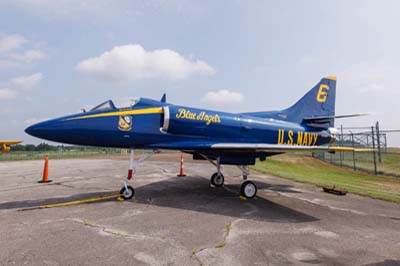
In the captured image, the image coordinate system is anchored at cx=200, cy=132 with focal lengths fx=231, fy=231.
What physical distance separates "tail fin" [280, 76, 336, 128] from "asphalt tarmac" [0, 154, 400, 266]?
4.60 metres

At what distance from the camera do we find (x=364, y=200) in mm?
7895

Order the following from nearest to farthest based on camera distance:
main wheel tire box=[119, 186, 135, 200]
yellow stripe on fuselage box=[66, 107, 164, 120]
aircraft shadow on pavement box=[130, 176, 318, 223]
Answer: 1. aircraft shadow on pavement box=[130, 176, 318, 223]
2. yellow stripe on fuselage box=[66, 107, 164, 120]
3. main wheel tire box=[119, 186, 135, 200]

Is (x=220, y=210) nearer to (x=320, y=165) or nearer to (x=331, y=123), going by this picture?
(x=331, y=123)

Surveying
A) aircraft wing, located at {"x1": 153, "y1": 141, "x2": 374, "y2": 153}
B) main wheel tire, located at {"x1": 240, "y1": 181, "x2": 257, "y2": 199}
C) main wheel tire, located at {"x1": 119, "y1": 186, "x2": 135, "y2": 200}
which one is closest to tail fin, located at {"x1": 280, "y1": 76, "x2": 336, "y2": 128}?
aircraft wing, located at {"x1": 153, "y1": 141, "x2": 374, "y2": 153}

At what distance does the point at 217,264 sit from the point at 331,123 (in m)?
10.8

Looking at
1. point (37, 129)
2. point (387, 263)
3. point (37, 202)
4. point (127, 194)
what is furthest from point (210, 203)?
point (37, 129)

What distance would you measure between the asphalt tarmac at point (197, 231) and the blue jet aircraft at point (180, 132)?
1.63m

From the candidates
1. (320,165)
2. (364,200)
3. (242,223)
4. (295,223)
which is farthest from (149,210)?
(320,165)

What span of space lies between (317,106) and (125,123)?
9.53 metres

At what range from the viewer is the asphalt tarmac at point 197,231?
3467mm

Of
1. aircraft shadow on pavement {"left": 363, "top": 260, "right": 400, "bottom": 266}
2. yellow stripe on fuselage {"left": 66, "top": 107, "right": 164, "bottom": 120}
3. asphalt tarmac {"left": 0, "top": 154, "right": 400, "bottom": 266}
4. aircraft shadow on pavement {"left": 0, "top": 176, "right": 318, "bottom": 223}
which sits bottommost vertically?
aircraft shadow on pavement {"left": 0, "top": 176, "right": 318, "bottom": 223}

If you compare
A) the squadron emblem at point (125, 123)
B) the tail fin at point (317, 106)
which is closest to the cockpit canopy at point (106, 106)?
the squadron emblem at point (125, 123)

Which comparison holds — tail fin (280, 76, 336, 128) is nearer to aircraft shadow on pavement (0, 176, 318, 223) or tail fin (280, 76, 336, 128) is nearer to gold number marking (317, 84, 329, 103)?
gold number marking (317, 84, 329, 103)

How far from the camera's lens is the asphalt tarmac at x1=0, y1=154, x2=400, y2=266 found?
347 cm
